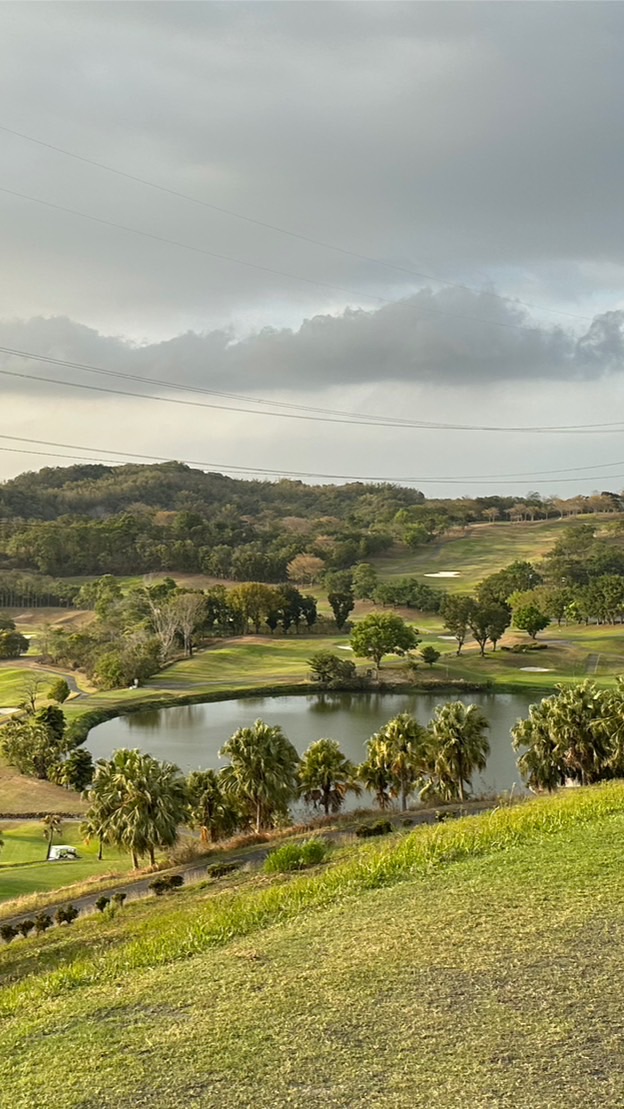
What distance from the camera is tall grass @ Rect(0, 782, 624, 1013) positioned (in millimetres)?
17356

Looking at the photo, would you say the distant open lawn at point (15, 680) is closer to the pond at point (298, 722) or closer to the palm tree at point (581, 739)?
the pond at point (298, 722)

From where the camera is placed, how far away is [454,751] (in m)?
43.2

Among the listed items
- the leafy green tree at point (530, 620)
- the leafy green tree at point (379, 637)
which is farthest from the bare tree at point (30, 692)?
the leafy green tree at point (530, 620)

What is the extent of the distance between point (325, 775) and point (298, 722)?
2990 cm

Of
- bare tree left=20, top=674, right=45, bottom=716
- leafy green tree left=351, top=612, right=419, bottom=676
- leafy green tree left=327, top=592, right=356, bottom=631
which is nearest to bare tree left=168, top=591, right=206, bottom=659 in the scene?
leafy green tree left=327, top=592, right=356, bottom=631

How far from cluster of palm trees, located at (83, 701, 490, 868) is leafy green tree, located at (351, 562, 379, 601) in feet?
263

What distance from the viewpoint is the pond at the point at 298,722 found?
6219 centimetres

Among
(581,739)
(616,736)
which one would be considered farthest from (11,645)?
(616,736)

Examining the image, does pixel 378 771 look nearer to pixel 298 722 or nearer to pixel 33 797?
pixel 33 797

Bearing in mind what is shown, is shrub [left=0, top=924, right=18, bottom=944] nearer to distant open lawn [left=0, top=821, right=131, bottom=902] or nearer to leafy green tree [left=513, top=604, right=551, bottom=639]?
distant open lawn [left=0, top=821, right=131, bottom=902]

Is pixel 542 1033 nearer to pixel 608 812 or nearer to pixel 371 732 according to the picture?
pixel 608 812

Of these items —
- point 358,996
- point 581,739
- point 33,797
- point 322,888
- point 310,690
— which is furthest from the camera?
point 310,690

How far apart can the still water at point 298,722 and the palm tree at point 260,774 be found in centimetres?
1689

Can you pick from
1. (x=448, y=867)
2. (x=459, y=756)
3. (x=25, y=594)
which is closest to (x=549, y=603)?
(x=459, y=756)
